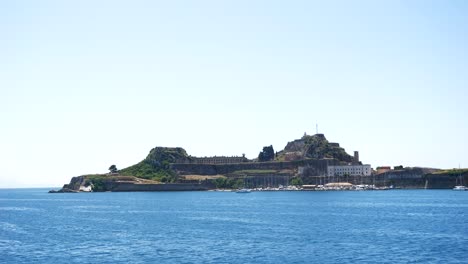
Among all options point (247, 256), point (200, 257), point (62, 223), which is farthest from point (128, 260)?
point (62, 223)

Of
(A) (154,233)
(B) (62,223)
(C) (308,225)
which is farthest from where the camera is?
(B) (62,223)

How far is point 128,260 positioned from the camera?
174 ft

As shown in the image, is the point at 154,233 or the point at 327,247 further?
the point at 154,233

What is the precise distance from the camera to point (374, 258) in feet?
171

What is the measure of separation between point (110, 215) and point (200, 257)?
5600cm

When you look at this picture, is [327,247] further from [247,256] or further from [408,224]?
[408,224]

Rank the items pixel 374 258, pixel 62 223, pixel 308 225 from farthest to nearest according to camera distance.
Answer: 1. pixel 62 223
2. pixel 308 225
3. pixel 374 258

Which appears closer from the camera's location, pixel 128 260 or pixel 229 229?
pixel 128 260

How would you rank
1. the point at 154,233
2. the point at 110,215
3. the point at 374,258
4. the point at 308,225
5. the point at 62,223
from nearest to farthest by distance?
the point at 374,258 → the point at 154,233 → the point at 308,225 → the point at 62,223 → the point at 110,215

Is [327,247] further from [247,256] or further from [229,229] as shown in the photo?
[229,229]

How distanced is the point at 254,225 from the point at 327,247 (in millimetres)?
23553

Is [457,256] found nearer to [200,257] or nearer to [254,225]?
[200,257]

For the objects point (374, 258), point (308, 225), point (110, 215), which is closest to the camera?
point (374, 258)

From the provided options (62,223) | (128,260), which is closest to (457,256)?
(128,260)
